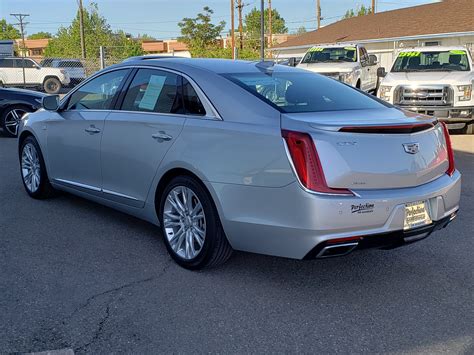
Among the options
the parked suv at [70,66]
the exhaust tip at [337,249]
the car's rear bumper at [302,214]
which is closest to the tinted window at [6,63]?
the parked suv at [70,66]

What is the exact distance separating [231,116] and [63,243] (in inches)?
82.0

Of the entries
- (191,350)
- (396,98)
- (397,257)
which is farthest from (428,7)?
(191,350)

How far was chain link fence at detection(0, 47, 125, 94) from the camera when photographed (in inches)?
1006

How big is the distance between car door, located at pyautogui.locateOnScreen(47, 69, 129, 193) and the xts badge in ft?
8.76

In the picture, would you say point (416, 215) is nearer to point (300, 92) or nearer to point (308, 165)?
point (308, 165)

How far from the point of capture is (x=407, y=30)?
1123 inches

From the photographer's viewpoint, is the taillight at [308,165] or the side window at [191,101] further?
the side window at [191,101]

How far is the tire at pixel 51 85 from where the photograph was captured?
2628 cm

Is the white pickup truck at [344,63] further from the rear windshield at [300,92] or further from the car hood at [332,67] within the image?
the rear windshield at [300,92]

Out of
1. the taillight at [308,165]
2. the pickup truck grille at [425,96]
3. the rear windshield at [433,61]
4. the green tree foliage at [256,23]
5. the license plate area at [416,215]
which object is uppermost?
the green tree foliage at [256,23]

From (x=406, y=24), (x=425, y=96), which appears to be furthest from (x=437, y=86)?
(x=406, y=24)

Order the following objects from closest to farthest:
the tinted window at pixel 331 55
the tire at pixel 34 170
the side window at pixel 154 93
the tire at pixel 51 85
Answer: the side window at pixel 154 93 → the tire at pixel 34 170 → the tinted window at pixel 331 55 → the tire at pixel 51 85

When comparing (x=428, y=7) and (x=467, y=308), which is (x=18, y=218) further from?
(x=428, y=7)

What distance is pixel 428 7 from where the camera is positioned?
32.2m
